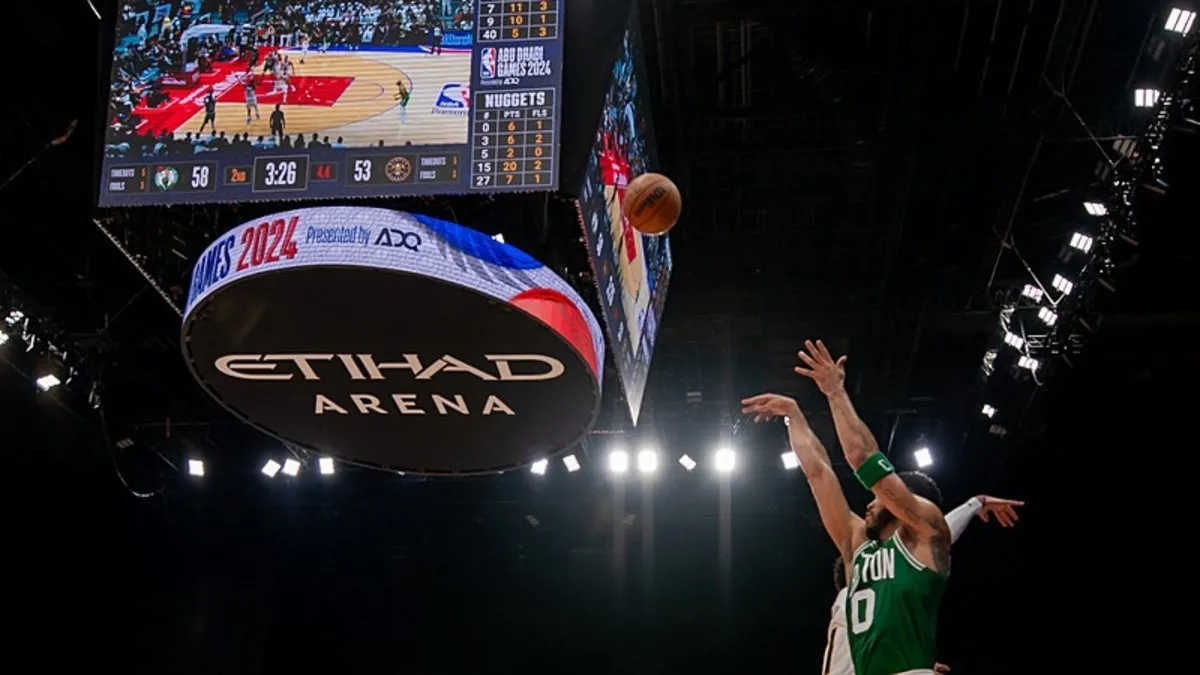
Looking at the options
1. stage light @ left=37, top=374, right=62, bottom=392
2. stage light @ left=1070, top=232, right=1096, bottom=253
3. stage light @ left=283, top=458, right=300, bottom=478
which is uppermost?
stage light @ left=283, top=458, right=300, bottom=478

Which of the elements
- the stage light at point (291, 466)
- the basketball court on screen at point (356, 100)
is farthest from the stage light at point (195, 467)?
the basketball court on screen at point (356, 100)

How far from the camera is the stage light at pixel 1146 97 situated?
7402 mm

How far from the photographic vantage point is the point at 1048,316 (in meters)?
8.93

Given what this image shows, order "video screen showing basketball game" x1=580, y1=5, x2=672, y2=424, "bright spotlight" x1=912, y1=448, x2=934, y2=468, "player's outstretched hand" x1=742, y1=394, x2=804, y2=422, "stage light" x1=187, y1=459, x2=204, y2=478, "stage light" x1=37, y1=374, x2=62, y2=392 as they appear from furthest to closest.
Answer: "stage light" x1=187, y1=459, x2=204, y2=478, "bright spotlight" x1=912, y1=448, x2=934, y2=468, "stage light" x1=37, y1=374, x2=62, y2=392, "video screen showing basketball game" x1=580, y1=5, x2=672, y2=424, "player's outstretched hand" x1=742, y1=394, x2=804, y2=422

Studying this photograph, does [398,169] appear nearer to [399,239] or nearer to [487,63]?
[399,239]

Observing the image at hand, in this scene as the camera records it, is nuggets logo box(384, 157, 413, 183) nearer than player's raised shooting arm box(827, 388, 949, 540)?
No

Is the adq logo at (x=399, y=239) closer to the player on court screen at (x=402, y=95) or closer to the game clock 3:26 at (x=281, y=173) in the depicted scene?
the game clock 3:26 at (x=281, y=173)

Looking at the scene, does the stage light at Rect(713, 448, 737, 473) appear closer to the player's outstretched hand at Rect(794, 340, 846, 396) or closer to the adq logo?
the adq logo

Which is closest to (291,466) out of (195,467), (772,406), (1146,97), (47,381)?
(195,467)

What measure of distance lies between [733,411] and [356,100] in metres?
6.21

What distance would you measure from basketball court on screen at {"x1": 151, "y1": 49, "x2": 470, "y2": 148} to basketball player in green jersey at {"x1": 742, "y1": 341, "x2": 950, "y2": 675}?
6.59ft

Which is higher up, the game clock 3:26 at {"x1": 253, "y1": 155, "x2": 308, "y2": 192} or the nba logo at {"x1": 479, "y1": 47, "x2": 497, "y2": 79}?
the nba logo at {"x1": 479, "y1": 47, "x2": 497, "y2": 79}

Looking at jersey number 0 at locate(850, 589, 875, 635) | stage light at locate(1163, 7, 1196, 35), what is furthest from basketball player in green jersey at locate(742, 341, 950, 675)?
stage light at locate(1163, 7, 1196, 35)

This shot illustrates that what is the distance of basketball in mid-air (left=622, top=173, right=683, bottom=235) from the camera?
5.95 m
